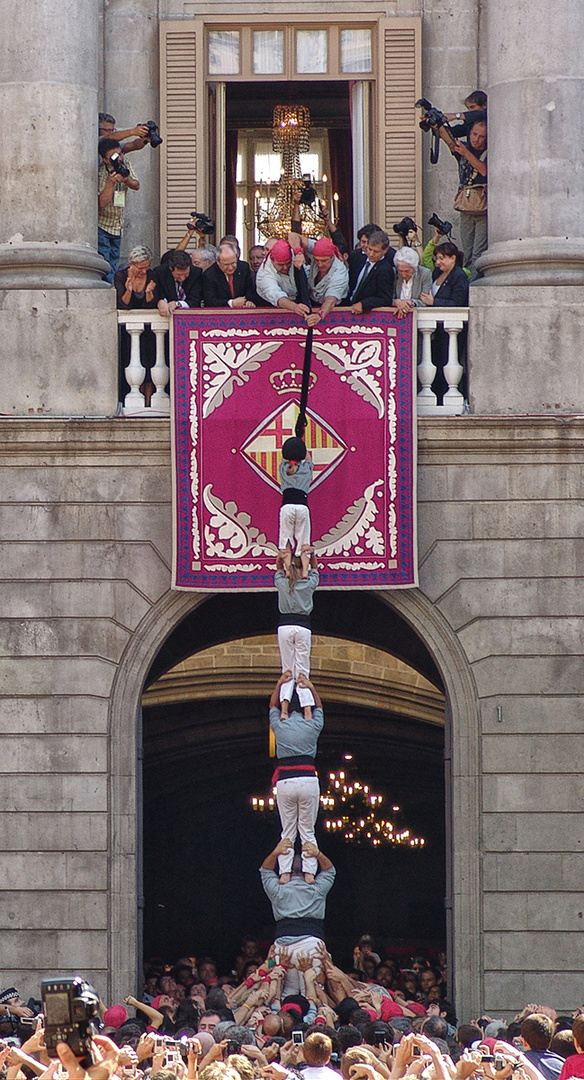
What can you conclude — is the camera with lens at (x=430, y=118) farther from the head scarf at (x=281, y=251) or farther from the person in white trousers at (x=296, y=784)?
the person in white trousers at (x=296, y=784)

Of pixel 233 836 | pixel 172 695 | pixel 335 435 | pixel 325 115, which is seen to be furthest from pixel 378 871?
pixel 335 435

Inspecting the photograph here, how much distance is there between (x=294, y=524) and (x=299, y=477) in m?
0.37

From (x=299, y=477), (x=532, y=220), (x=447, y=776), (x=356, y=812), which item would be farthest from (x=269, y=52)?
(x=356, y=812)

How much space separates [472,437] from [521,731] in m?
2.44

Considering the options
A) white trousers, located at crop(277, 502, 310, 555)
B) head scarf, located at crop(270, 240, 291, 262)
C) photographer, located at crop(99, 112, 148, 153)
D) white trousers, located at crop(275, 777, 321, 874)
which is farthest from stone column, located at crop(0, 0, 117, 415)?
white trousers, located at crop(275, 777, 321, 874)

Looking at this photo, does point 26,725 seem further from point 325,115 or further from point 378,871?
point 378,871

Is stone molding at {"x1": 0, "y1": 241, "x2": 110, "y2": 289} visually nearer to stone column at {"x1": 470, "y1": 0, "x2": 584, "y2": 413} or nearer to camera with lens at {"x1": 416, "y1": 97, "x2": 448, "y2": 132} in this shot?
camera with lens at {"x1": 416, "y1": 97, "x2": 448, "y2": 132}

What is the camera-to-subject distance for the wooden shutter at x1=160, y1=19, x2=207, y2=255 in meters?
20.2

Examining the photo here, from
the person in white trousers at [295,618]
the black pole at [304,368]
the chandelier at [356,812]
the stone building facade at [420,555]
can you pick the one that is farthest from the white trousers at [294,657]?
the chandelier at [356,812]

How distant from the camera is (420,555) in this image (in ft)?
60.2

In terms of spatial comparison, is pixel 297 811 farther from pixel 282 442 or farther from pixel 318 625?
pixel 318 625

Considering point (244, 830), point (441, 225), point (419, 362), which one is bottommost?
point (244, 830)

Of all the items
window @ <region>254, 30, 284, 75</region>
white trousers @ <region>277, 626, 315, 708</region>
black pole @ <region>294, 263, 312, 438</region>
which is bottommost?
white trousers @ <region>277, 626, 315, 708</region>

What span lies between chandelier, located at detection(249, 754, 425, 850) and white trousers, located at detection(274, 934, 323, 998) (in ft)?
31.3
